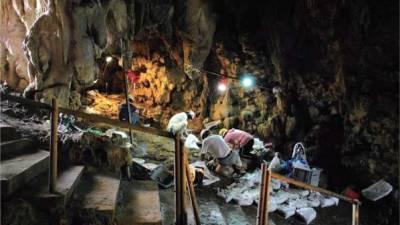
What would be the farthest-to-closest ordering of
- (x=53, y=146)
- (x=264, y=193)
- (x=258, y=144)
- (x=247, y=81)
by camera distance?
(x=247, y=81) < (x=258, y=144) < (x=264, y=193) < (x=53, y=146)

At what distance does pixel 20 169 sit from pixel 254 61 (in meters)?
12.9

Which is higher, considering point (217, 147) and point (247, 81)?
point (247, 81)

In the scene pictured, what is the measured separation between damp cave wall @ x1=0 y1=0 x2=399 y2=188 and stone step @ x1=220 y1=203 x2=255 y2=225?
4.98m

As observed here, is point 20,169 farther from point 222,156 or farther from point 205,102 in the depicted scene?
point 205,102

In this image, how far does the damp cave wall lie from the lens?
8.95 metres

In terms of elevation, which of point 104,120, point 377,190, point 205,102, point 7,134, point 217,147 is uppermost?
point 104,120

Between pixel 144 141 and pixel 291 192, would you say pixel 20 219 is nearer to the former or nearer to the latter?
pixel 291 192

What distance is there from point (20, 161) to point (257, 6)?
42.7 ft

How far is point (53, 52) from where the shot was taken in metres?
8.39

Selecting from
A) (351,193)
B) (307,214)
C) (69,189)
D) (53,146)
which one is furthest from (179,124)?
(53,146)

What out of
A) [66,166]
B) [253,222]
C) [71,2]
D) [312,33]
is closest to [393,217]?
[253,222]

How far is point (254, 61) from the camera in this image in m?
15.6

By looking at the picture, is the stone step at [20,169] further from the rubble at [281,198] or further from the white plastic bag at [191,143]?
the white plastic bag at [191,143]

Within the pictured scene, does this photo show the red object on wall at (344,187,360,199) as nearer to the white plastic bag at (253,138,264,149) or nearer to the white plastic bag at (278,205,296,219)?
the white plastic bag at (278,205,296,219)
